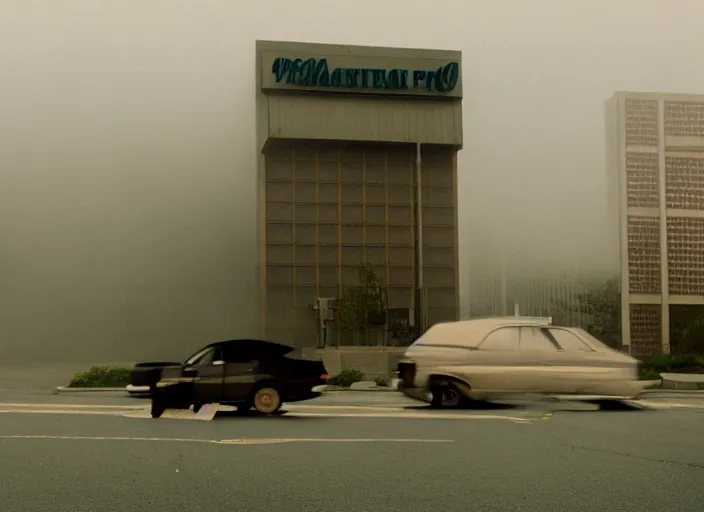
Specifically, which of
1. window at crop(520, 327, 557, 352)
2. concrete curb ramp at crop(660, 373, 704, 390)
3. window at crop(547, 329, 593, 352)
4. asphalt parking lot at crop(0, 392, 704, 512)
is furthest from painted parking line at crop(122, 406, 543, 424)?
concrete curb ramp at crop(660, 373, 704, 390)

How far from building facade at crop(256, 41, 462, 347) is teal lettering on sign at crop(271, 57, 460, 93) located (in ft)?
0.22

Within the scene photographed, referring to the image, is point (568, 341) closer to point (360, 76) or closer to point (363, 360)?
point (363, 360)

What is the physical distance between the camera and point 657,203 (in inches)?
3821

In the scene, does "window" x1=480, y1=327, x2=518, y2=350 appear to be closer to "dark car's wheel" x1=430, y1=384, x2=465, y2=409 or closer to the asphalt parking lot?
"dark car's wheel" x1=430, y1=384, x2=465, y2=409

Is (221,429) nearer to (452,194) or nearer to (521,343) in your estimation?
(521,343)

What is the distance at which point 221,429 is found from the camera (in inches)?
512

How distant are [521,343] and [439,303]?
51.4 meters

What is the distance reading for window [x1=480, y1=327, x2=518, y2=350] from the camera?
1653cm

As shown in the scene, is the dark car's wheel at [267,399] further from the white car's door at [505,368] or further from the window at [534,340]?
the window at [534,340]

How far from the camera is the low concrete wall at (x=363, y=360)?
115 ft

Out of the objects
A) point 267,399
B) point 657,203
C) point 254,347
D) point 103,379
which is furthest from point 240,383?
point 657,203

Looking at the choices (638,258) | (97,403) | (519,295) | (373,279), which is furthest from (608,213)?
(97,403)

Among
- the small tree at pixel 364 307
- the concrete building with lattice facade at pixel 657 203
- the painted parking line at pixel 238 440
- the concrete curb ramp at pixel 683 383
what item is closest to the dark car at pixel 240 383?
the painted parking line at pixel 238 440

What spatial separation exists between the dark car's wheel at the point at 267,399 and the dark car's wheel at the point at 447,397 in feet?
9.05
